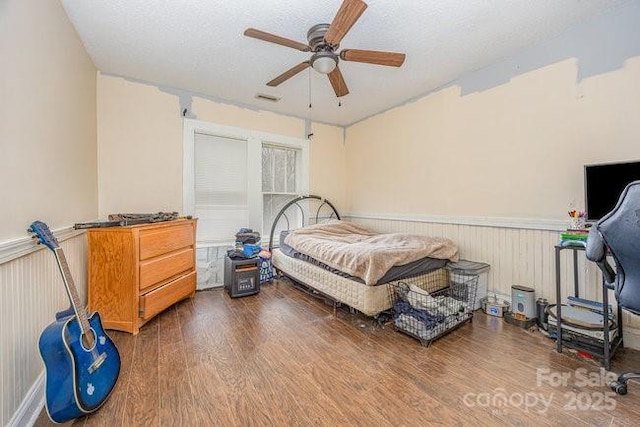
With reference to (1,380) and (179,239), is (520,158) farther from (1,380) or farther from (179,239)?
(1,380)

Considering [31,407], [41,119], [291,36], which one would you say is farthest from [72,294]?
[291,36]

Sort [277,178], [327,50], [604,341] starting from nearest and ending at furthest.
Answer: [604,341] → [327,50] → [277,178]

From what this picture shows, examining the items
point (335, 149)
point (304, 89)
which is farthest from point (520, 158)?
point (335, 149)

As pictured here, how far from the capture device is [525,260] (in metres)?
2.50

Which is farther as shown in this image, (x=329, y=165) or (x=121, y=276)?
(x=329, y=165)

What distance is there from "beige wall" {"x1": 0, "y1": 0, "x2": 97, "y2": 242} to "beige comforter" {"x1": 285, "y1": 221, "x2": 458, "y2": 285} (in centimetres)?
208

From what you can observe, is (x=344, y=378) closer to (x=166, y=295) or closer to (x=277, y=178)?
(x=166, y=295)

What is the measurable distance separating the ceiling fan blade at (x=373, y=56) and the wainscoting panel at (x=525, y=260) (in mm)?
1928

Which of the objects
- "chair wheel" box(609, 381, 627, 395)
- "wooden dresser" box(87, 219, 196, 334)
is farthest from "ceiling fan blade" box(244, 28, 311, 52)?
"chair wheel" box(609, 381, 627, 395)

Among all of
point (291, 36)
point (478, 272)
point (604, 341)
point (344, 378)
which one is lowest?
point (344, 378)

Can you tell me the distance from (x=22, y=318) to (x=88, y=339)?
31cm

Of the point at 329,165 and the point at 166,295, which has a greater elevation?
the point at 329,165

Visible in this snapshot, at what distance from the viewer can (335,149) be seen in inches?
185

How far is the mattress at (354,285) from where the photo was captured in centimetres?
224
